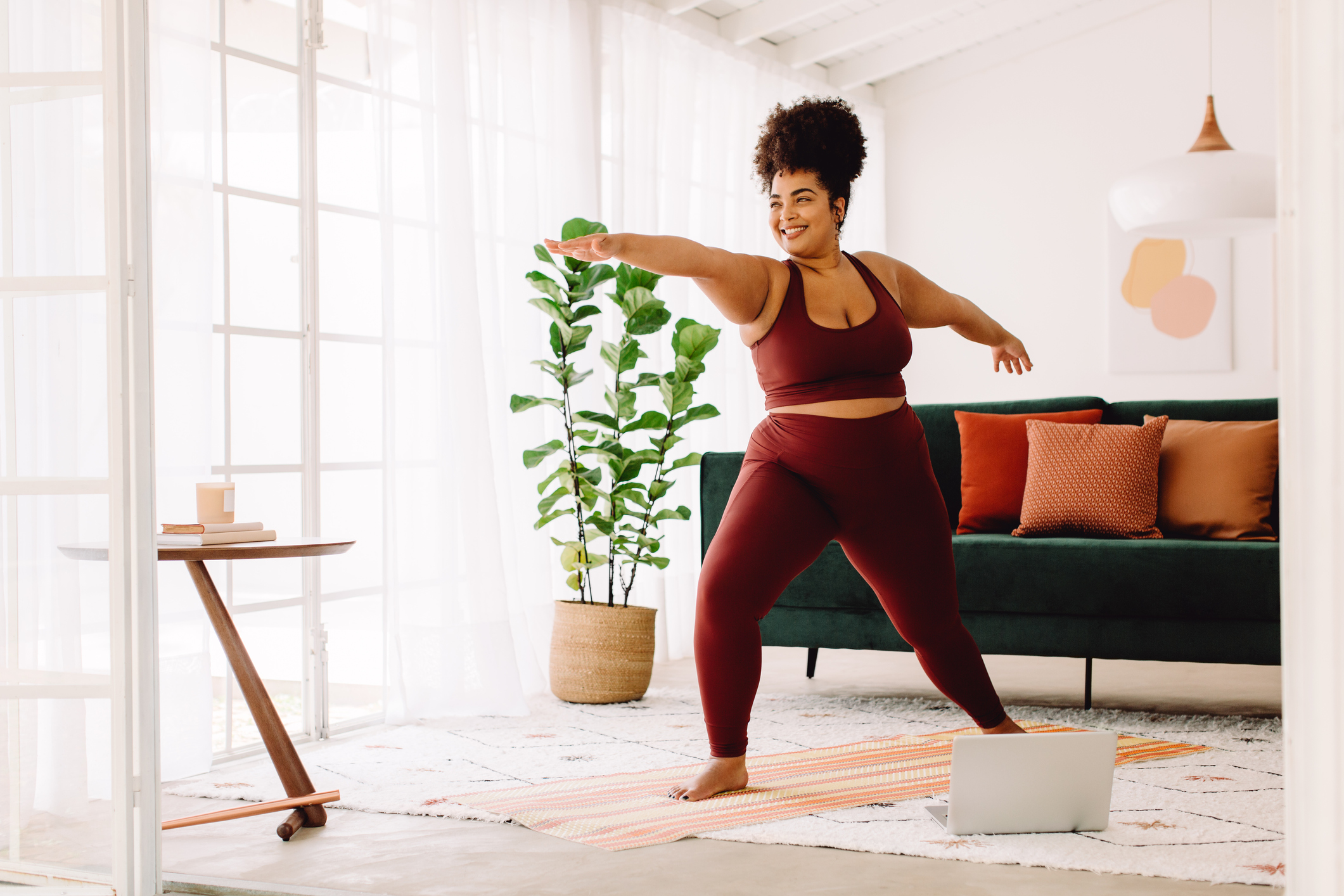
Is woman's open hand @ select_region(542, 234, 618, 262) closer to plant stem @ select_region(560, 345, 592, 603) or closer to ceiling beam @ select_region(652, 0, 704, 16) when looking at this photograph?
plant stem @ select_region(560, 345, 592, 603)

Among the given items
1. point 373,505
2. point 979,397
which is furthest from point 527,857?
point 979,397

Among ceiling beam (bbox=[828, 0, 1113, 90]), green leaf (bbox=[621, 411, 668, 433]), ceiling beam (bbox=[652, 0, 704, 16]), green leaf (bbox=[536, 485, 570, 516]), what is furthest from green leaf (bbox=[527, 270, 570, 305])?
ceiling beam (bbox=[828, 0, 1113, 90])

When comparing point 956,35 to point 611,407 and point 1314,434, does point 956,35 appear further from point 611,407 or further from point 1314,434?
point 1314,434

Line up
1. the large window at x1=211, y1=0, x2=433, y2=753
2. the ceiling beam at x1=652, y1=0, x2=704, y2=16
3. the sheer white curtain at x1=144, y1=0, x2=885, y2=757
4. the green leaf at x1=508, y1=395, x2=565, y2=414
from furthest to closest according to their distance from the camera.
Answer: the ceiling beam at x1=652, y1=0, x2=704, y2=16, the green leaf at x1=508, y1=395, x2=565, y2=414, the large window at x1=211, y1=0, x2=433, y2=753, the sheer white curtain at x1=144, y1=0, x2=885, y2=757

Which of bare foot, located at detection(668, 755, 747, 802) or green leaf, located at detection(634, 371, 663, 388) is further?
green leaf, located at detection(634, 371, 663, 388)

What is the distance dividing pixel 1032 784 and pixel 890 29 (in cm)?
406

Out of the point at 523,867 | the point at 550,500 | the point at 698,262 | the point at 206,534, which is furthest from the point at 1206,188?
the point at 206,534

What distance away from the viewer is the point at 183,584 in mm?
2756

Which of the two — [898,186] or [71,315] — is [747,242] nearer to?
[898,186]

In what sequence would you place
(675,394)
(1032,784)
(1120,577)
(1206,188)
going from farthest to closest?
(675,394), (1206,188), (1120,577), (1032,784)

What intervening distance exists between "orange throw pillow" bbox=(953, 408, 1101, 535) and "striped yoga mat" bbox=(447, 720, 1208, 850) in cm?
99

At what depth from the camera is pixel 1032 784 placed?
2062mm

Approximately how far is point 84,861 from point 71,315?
0.80 metres

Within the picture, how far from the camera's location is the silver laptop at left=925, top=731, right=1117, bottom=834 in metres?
2.01
